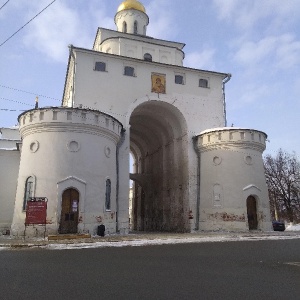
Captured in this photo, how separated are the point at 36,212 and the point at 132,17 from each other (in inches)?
1015

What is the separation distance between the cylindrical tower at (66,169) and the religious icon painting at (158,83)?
7.32m

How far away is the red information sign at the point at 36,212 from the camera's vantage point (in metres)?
16.8

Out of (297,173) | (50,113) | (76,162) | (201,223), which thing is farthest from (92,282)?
(297,173)

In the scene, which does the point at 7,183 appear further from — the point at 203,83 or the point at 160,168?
the point at 203,83

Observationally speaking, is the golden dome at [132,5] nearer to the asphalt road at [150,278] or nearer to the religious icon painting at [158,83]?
the religious icon painting at [158,83]

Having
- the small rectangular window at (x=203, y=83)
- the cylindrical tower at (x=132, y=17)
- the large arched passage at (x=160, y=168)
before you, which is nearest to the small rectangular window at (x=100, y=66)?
the large arched passage at (x=160, y=168)

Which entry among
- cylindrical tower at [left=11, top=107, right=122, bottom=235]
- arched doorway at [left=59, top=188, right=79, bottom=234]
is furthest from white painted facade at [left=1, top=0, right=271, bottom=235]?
arched doorway at [left=59, top=188, right=79, bottom=234]

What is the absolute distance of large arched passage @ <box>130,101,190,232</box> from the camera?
2731 centimetres

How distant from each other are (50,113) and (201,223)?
14017 millimetres

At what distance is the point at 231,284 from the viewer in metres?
5.96

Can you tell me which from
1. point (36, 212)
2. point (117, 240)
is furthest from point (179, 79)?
point (36, 212)

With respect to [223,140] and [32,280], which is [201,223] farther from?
[32,280]

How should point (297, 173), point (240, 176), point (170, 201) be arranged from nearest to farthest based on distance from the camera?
point (240, 176)
point (170, 201)
point (297, 173)

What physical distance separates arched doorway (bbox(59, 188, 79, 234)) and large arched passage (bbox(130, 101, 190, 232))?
9.85m
